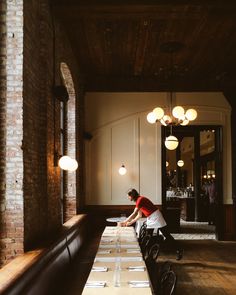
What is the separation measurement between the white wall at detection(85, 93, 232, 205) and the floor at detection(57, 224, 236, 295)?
53.5 inches

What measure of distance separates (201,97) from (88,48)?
4.18m

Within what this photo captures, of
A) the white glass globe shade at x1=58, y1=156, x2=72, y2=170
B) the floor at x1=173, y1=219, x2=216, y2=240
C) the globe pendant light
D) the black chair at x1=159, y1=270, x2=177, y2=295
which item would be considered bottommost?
the floor at x1=173, y1=219, x2=216, y2=240

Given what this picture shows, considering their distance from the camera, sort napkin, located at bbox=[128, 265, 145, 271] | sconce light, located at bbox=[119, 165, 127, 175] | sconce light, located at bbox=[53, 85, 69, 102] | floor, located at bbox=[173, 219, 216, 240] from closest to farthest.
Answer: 1. napkin, located at bbox=[128, 265, 145, 271]
2. sconce light, located at bbox=[53, 85, 69, 102]
3. sconce light, located at bbox=[119, 165, 127, 175]
4. floor, located at bbox=[173, 219, 216, 240]

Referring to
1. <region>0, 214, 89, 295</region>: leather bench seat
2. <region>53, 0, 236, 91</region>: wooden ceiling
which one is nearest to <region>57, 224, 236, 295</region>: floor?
<region>0, 214, 89, 295</region>: leather bench seat

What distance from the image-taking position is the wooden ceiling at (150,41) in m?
6.13

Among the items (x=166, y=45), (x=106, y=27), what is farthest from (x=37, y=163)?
(x=166, y=45)

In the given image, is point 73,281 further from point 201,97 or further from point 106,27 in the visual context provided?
point 201,97

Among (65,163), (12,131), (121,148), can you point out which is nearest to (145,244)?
(65,163)

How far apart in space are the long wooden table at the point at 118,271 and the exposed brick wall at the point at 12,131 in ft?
3.27

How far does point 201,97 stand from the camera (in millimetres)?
11359

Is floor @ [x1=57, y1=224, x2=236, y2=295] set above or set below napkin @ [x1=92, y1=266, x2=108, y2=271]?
below

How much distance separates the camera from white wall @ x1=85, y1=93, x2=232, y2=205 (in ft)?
36.6

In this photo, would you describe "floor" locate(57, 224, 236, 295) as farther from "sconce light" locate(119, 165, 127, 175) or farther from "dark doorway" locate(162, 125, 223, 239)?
"sconce light" locate(119, 165, 127, 175)

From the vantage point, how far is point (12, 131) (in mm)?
4484
